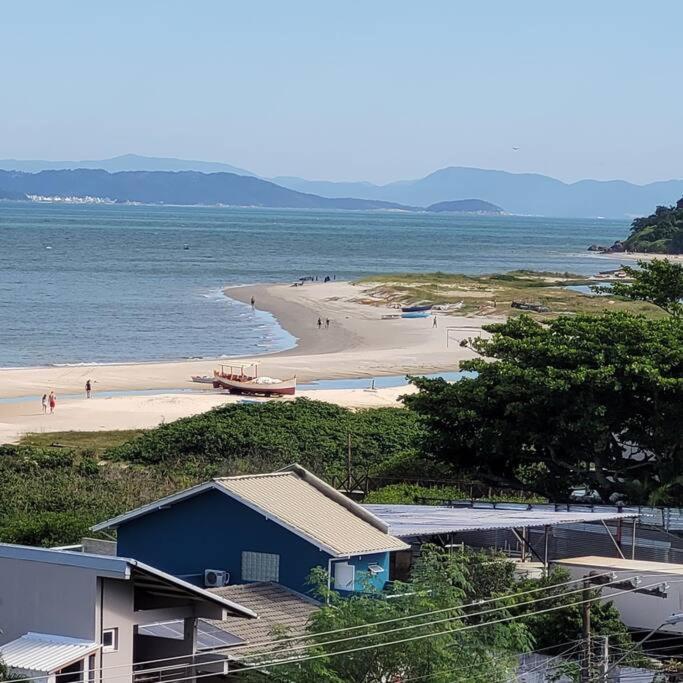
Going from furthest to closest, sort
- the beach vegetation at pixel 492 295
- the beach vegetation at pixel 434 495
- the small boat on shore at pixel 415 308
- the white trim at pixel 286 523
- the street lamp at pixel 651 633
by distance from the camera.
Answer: the small boat on shore at pixel 415 308 < the beach vegetation at pixel 492 295 < the beach vegetation at pixel 434 495 < the white trim at pixel 286 523 < the street lamp at pixel 651 633

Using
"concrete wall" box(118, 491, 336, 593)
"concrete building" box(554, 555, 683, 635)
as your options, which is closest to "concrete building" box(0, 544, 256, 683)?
"concrete wall" box(118, 491, 336, 593)

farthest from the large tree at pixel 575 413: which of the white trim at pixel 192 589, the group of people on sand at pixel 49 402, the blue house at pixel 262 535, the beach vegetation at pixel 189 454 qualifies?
the group of people on sand at pixel 49 402

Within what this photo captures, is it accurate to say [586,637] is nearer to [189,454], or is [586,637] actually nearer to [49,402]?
[189,454]

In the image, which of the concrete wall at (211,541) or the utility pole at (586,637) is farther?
the concrete wall at (211,541)

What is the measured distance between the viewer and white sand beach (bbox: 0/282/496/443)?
5531 cm

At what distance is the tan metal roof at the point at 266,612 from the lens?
55.7 feet

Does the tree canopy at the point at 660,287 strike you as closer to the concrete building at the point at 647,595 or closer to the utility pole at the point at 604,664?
the concrete building at the point at 647,595

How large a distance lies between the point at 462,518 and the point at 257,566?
481 cm

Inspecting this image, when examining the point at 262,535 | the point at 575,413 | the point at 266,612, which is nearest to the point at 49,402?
the point at 575,413

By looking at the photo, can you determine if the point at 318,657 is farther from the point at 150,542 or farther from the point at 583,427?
the point at 583,427

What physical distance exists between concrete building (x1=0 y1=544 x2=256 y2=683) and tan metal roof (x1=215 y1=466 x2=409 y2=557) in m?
3.28

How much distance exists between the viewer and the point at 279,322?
98875 millimetres

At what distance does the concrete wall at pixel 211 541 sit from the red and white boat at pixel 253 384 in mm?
40673

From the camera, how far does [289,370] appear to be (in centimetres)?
7106
